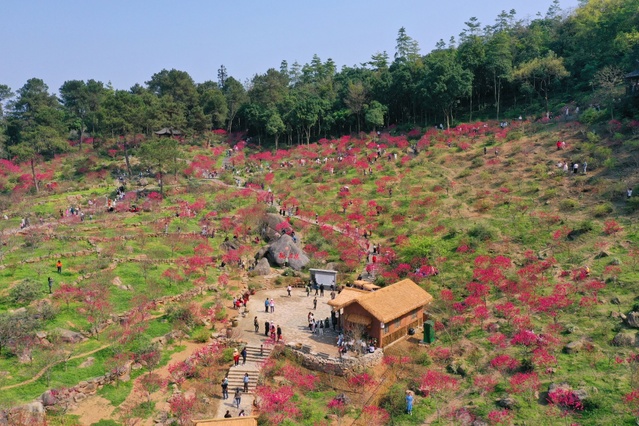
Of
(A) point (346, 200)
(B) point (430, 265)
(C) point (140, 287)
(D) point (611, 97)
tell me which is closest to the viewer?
(C) point (140, 287)

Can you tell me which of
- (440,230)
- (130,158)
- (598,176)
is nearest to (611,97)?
(598,176)

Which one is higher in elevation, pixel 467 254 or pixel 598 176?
pixel 598 176

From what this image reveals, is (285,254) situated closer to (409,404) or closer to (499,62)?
(409,404)

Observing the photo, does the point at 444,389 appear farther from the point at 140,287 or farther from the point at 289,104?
the point at 289,104

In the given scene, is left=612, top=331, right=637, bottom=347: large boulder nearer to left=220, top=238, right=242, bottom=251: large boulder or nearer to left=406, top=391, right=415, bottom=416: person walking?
left=406, top=391, right=415, bottom=416: person walking

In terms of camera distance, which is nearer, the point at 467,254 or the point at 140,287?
the point at 140,287

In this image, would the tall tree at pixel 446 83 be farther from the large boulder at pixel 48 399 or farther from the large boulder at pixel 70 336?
the large boulder at pixel 48 399
